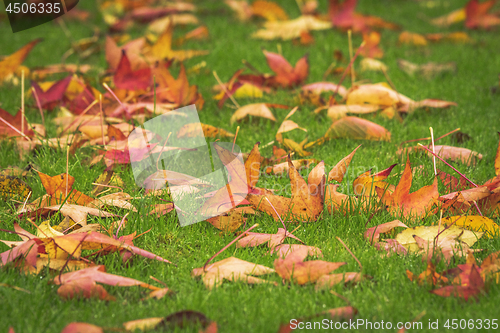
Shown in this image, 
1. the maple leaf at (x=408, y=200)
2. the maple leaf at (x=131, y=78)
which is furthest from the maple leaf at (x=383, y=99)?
the maple leaf at (x=131, y=78)

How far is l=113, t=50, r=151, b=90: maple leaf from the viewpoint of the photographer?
8.19ft

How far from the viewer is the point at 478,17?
13.9ft

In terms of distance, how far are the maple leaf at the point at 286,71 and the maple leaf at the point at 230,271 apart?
1.72m

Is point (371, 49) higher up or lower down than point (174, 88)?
lower down

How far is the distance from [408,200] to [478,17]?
342 cm

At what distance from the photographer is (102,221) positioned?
5.19 feet

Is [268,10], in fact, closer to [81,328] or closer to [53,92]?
[53,92]

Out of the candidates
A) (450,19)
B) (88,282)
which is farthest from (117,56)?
(450,19)

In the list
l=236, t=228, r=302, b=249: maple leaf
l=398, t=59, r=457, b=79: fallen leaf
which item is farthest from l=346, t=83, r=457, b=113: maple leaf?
l=236, t=228, r=302, b=249: maple leaf

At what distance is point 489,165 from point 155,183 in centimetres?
146

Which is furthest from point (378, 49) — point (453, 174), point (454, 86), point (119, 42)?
point (119, 42)

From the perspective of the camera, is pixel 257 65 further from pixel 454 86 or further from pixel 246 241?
pixel 246 241

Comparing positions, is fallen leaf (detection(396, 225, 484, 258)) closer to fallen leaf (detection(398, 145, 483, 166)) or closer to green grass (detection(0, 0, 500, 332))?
green grass (detection(0, 0, 500, 332))

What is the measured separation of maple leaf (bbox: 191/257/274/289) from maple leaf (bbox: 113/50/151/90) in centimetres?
146
